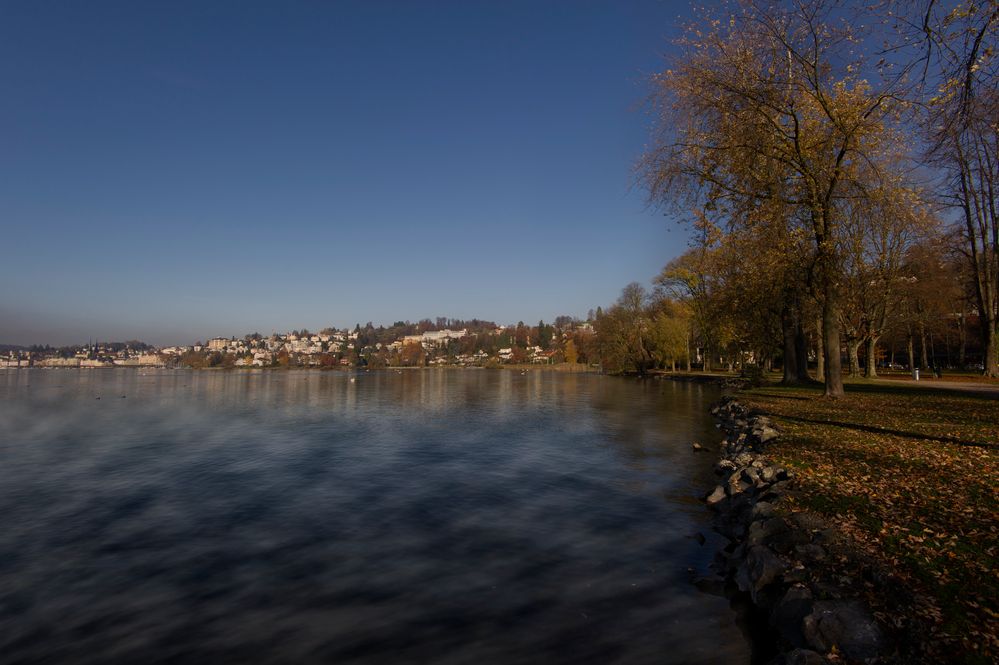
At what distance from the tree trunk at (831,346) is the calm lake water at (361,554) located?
21.3 feet

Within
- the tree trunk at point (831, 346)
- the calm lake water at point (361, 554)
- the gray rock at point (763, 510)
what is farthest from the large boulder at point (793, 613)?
the tree trunk at point (831, 346)

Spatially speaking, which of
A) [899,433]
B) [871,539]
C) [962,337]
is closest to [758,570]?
[871,539]

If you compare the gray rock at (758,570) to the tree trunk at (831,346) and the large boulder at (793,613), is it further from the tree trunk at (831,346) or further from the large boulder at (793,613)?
the tree trunk at (831,346)

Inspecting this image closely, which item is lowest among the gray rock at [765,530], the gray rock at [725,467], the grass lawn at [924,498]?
the gray rock at [725,467]

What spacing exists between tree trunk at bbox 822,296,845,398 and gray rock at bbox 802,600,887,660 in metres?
19.0

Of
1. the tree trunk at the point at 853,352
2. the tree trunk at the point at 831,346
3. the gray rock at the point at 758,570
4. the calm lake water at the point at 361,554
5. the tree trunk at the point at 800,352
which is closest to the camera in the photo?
the calm lake water at the point at 361,554

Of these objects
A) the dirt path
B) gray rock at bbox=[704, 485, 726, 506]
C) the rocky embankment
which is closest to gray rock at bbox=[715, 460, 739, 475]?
the rocky embankment

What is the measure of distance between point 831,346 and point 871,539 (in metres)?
17.7

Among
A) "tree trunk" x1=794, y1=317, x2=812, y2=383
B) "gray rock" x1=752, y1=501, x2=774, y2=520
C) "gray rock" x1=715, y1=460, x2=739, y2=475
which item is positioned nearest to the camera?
"gray rock" x1=752, y1=501, x2=774, y2=520

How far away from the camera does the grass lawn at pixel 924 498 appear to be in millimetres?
5352

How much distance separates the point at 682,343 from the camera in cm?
7250

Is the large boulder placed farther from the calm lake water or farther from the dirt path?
the dirt path

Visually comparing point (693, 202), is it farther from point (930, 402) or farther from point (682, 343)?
point (682, 343)

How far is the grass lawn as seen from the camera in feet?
17.6
